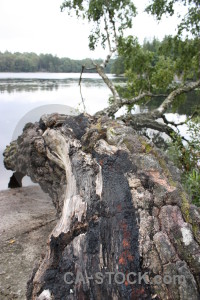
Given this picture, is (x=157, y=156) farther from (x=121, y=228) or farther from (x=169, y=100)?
(x=169, y=100)

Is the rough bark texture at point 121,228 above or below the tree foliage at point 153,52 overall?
below

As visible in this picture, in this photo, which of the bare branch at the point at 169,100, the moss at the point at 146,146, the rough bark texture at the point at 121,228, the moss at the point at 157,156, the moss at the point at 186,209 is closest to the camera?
the rough bark texture at the point at 121,228

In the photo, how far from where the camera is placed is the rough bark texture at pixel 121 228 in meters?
1.97

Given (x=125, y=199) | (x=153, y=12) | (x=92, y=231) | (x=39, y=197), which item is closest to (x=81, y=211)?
(x=92, y=231)

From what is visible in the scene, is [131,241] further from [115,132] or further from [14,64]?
[14,64]

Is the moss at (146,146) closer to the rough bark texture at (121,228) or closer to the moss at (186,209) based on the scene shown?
the rough bark texture at (121,228)

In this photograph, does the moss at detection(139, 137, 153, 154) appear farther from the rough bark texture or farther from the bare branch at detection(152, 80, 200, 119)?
the bare branch at detection(152, 80, 200, 119)

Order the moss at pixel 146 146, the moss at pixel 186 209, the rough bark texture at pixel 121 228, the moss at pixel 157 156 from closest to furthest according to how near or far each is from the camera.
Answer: the rough bark texture at pixel 121 228 < the moss at pixel 186 209 < the moss at pixel 157 156 < the moss at pixel 146 146

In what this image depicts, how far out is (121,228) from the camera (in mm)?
2230

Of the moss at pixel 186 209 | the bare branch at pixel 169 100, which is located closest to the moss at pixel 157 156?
the moss at pixel 186 209

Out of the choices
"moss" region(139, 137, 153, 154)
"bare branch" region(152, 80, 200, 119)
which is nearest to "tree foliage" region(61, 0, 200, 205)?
"bare branch" region(152, 80, 200, 119)

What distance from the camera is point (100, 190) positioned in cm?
258

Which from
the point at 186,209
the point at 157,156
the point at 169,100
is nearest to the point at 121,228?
the point at 186,209

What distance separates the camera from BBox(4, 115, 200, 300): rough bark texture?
1.97 m
